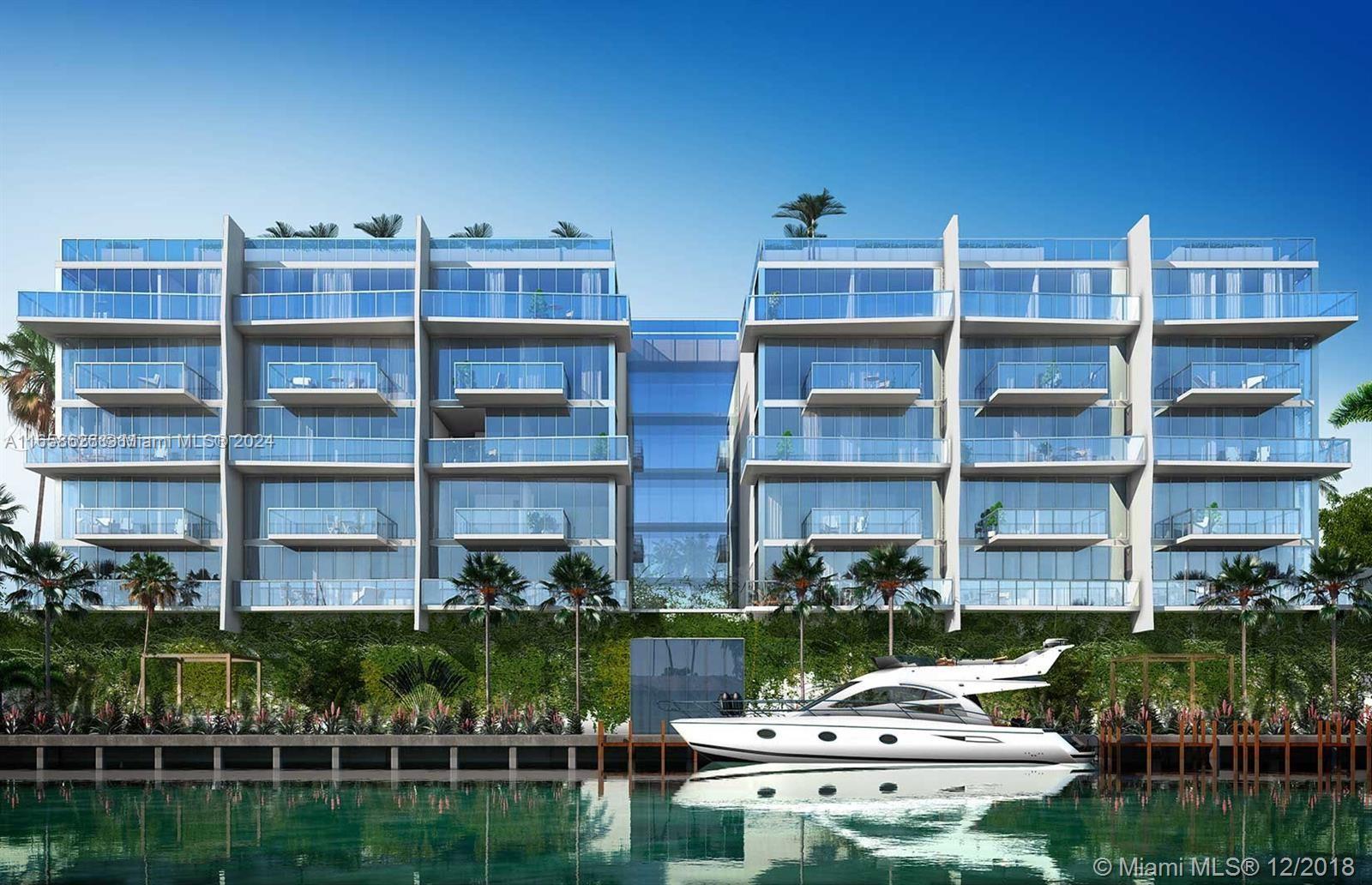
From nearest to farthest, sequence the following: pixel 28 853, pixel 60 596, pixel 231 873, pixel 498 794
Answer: pixel 231 873, pixel 28 853, pixel 498 794, pixel 60 596

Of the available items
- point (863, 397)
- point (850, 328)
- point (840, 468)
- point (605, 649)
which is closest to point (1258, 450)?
point (863, 397)

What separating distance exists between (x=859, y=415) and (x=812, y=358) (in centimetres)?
324

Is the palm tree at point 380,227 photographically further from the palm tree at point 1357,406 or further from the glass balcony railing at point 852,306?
the palm tree at point 1357,406

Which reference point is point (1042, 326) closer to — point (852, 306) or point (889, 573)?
point (852, 306)

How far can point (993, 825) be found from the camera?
100 feet

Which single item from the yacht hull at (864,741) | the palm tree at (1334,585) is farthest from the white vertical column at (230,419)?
the palm tree at (1334,585)

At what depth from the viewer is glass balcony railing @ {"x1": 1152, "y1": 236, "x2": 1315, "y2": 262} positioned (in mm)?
61781

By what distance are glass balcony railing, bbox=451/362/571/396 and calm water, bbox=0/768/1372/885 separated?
2319 centimetres

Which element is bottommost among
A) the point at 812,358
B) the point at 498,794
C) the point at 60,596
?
the point at 498,794

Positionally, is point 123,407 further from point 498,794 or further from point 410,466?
point 498,794

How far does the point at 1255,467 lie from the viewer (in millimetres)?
59500

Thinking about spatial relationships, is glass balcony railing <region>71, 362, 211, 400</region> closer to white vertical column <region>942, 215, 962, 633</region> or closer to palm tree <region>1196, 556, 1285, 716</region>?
white vertical column <region>942, 215, 962, 633</region>

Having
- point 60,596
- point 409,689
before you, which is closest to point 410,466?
point 409,689

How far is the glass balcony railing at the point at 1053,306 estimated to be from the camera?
5988 cm
